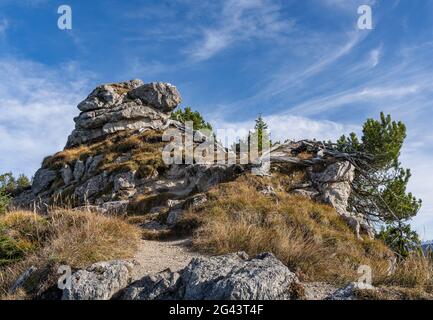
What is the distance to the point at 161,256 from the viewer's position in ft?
33.8

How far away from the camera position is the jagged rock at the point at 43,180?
32188mm

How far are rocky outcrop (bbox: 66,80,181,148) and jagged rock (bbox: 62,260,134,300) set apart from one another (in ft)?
85.1

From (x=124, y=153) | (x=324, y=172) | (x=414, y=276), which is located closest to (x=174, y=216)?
(x=324, y=172)

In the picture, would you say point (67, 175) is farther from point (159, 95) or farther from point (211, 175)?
point (211, 175)

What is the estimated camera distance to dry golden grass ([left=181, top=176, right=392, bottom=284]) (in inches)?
354

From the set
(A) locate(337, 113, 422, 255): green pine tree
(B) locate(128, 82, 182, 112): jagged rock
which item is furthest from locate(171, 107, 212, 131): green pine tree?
(A) locate(337, 113, 422, 255): green pine tree

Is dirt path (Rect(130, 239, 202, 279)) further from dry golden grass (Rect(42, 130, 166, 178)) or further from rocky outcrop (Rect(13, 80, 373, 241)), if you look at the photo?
dry golden grass (Rect(42, 130, 166, 178))

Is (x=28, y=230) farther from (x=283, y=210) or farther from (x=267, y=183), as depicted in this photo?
(x=267, y=183)

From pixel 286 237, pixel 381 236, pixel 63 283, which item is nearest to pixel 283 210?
pixel 286 237

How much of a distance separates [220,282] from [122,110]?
29827 millimetres

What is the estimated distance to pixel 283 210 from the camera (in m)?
15.1
